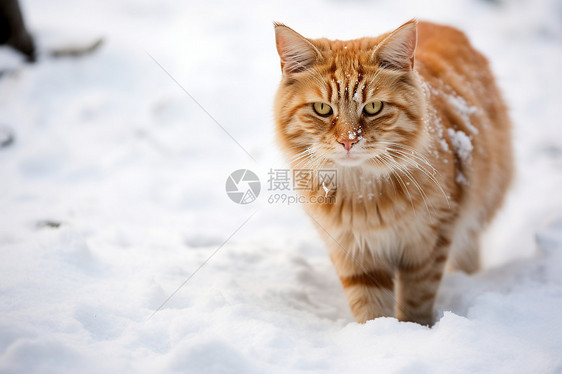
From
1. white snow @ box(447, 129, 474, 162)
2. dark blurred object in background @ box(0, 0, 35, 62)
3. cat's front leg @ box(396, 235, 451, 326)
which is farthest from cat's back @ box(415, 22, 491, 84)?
dark blurred object in background @ box(0, 0, 35, 62)

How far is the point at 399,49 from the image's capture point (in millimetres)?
1750

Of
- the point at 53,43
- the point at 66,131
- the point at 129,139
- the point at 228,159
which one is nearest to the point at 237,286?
the point at 228,159

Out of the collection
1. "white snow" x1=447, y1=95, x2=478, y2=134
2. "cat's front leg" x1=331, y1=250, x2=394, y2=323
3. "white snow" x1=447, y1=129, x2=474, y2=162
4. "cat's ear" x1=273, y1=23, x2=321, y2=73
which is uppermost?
"cat's ear" x1=273, y1=23, x2=321, y2=73

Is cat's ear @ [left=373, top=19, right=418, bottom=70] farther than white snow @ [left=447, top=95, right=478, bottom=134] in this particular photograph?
No

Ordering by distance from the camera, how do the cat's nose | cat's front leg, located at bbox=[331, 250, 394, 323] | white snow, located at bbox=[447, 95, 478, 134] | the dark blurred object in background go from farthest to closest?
the dark blurred object in background, white snow, located at bbox=[447, 95, 478, 134], cat's front leg, located at bbox=[331, 250, 394, 323], the cat's nose

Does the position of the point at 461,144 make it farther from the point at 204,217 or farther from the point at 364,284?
the point at 204,217

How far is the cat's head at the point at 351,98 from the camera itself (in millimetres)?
1684

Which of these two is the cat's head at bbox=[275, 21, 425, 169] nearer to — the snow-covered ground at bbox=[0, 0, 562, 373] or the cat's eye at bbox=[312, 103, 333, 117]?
the cat's eye at bbox=[312, 103, 333, 117]

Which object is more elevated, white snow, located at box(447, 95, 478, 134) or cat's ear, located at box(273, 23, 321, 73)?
cat's ear, located at box(273, 23, 321, 73)

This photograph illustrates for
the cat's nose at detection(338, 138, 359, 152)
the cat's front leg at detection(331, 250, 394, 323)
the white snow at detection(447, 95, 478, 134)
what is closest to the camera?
the cat's nose at detection(338, 138, 359, 152)

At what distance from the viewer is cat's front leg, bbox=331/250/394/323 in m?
1.98

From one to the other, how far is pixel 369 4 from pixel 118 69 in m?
3.10

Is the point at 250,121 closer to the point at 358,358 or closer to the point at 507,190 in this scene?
the point at 507,190

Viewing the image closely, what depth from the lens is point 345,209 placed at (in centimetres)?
189
